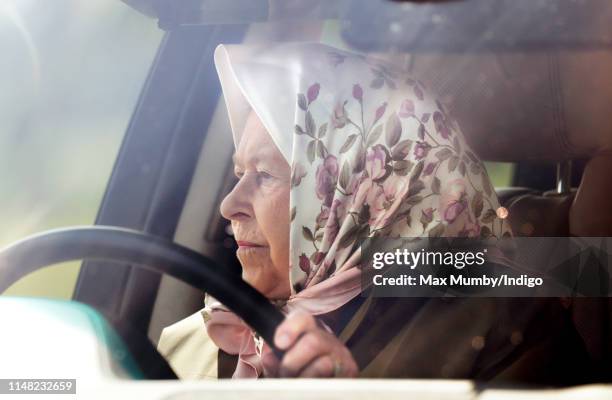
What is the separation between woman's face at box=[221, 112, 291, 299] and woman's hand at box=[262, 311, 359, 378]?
0.37ft

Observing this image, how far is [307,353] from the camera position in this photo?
4.98 ft

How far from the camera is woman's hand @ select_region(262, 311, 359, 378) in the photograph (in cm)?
150

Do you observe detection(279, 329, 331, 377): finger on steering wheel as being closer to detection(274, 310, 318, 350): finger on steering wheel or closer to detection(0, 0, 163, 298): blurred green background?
detection(274, 310, 318, 350): finger on steering wheel

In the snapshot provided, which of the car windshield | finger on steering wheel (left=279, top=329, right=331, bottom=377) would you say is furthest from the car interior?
finger on steering wheel (left=279, top=329, right=331, bottom=377)

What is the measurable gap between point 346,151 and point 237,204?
0.25 meters

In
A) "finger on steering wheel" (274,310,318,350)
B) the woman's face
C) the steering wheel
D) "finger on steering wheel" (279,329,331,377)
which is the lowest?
"finger on steering wheel" (279,329,331,377)

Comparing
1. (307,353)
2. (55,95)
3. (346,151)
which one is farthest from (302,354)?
(55,95)

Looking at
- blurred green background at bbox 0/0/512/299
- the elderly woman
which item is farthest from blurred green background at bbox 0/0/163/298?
the elderly woman

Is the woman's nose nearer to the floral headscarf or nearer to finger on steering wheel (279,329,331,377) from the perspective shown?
the floral headscarf

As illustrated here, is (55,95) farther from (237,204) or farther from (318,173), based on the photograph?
(318,173)

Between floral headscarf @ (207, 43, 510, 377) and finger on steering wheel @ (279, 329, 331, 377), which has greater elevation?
floral headscarf @ (207, 43, 510, 377)

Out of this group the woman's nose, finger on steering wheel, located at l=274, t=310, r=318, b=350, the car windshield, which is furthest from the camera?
the woman's nose

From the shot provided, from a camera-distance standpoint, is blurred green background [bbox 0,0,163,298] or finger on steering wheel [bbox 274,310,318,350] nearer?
finger on steering wheel [bbox 274,310,318,350]

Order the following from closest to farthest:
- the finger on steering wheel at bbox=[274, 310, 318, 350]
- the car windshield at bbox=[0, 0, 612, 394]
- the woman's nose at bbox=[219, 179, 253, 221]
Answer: the finger on steering wheel at bbox=[274, 310, 318, 350] < the car windshield at bbox=[0, 0, 612, 394] < the woman's nose at bbox=[219, 179, 253, 221]
